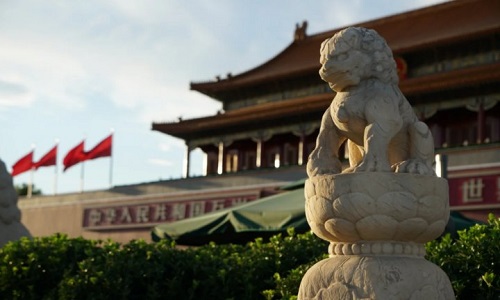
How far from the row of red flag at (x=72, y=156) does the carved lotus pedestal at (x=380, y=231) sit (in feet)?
66.4

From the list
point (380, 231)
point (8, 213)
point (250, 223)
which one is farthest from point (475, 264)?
point (8, 213)

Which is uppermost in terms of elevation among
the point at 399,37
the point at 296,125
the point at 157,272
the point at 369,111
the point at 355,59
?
the point at 399,37

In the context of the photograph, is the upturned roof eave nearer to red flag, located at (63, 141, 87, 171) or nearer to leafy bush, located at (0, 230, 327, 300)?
red flag, located at (63, 141, 87, 171)

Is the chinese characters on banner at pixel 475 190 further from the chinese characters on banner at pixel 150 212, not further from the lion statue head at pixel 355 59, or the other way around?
the lion statue head at pixel 355 59

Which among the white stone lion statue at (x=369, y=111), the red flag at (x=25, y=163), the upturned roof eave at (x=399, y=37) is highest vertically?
the upturned roof eave at (x=399, y=37)

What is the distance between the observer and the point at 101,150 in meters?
23.9

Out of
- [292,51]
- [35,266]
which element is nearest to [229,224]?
[35,266]

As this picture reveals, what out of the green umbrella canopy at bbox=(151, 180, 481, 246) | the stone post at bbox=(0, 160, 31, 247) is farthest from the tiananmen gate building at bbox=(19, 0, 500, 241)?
the stone post at bbox=(0, 160, 31, 247)

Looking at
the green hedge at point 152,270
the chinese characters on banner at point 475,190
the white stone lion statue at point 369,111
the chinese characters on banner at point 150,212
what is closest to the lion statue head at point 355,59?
the white stone lion statue at point 369,111

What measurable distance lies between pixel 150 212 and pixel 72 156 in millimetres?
3359

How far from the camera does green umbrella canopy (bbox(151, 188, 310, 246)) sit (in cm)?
852

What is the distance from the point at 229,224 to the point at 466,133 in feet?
40.4

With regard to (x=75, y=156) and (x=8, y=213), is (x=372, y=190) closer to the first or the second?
(x=8, y=213)

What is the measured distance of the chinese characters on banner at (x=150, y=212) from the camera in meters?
20.9
